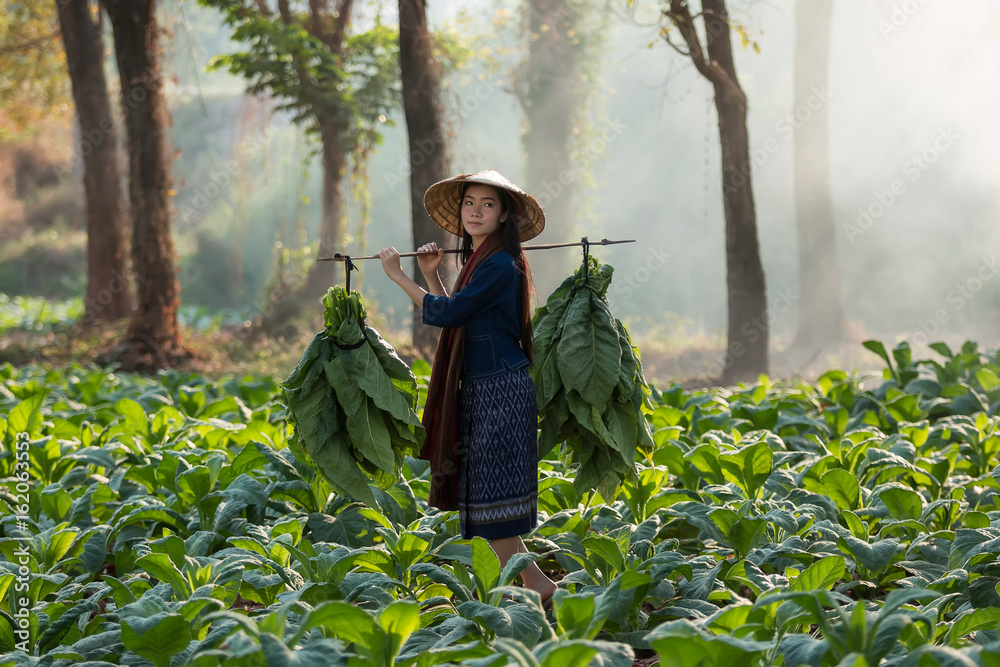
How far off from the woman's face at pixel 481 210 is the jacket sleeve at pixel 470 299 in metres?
0.15

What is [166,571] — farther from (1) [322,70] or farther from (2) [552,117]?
(2) [552,117]

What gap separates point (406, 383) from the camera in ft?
9.00

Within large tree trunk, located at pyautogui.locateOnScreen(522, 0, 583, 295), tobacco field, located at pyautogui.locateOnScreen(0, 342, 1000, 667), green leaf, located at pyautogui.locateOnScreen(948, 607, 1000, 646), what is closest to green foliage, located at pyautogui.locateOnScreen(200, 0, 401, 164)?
large tree trunk, located at pyautogui.locateOnScreen(522, 0, 583, 295)

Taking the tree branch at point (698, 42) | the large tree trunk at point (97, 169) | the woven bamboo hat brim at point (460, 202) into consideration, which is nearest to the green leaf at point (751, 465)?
the woven bamboo hat brim at point (460, 202)

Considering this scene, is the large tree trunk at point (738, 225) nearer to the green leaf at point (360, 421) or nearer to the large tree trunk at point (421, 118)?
the large tree trunk at point (421, 118)

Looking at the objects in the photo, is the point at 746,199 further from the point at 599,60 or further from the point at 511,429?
the point at 599,60

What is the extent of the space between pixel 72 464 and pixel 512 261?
2564mm

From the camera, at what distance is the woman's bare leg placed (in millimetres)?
A: 2721
